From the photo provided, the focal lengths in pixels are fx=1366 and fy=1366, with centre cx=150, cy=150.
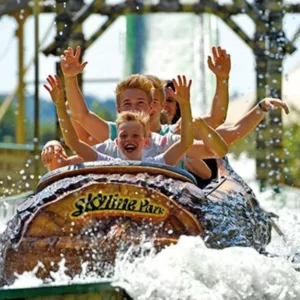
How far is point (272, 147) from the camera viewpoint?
1345cm

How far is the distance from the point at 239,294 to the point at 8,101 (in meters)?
12.0

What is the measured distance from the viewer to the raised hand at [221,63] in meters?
5.66

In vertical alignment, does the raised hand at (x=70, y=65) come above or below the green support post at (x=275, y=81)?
below

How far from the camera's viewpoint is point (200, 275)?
4387mm

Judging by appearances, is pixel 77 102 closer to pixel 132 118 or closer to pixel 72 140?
pixel 72 140

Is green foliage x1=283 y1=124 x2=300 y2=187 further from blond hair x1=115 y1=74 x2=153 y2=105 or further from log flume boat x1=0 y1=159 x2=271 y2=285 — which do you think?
log flume boat x1=0 y1=159 x2=271 y2=285

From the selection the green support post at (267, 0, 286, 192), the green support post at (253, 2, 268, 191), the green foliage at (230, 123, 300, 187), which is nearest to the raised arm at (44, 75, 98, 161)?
the green support post at (267, 0, 286, 192)

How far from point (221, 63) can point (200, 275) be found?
1511mm

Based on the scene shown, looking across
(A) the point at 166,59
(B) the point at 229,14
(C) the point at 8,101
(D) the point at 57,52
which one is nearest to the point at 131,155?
(D) the point at 57,52

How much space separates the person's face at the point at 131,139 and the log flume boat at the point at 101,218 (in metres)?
0.25

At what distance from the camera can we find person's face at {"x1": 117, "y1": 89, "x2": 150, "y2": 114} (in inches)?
211

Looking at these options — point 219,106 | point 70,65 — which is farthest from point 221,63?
point 70,65

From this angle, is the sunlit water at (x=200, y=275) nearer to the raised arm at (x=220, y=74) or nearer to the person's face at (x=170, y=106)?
the raised arm at (x=220, y=74)

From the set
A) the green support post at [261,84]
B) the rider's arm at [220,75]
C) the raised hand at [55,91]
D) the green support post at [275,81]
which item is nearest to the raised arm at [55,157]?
the raised hand at [55,91]
